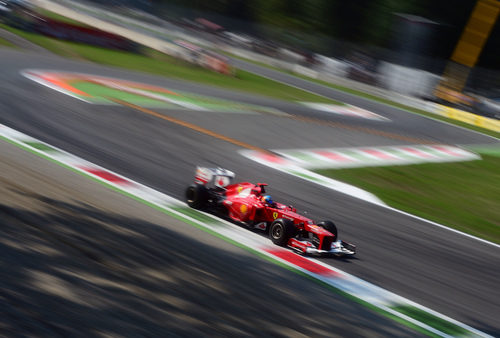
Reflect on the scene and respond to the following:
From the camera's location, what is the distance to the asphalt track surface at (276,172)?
762 cm

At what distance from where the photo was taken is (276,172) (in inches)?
485

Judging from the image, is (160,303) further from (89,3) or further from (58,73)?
(89,3)

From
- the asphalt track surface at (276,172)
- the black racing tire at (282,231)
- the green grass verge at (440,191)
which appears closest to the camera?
the asphalt track surface at (276,172)

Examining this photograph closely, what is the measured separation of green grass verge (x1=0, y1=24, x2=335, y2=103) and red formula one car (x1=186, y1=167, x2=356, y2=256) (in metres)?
15.4

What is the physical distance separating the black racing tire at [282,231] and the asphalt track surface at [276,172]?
573mm

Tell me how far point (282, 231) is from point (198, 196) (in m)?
1.49

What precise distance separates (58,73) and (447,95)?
25752 millimetres

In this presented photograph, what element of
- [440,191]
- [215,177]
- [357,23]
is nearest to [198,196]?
[215,177]

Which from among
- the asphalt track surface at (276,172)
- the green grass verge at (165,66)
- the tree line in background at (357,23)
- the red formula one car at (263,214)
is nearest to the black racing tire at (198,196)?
the red formula one car at (263,214)

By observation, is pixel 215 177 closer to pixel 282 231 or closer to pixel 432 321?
pixel 282 231

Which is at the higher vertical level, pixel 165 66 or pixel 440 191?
pixel 440 191

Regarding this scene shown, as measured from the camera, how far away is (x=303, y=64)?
39.7 meters

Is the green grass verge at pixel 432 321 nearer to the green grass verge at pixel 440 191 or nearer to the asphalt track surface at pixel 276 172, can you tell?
the asphalt track surface at pixel 276 172

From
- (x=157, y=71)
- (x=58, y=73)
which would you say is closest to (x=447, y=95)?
(x=157, y=71)
